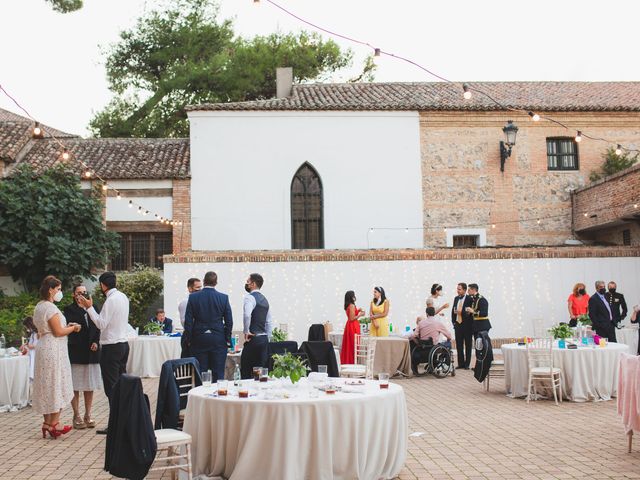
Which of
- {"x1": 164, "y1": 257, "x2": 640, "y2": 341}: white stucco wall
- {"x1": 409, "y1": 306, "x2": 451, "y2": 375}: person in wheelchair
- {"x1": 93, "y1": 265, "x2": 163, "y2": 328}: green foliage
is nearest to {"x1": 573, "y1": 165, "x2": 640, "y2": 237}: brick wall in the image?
{"x1": 164, "y1": 257, "x2": 640, "y2": 341}: white stucco wall

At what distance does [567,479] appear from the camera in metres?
6.45

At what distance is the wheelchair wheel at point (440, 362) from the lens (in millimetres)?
14133

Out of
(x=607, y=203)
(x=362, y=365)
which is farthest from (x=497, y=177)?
(x=362, y=365)

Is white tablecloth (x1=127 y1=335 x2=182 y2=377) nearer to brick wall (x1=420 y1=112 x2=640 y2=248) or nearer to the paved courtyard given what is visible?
the paved courtyard

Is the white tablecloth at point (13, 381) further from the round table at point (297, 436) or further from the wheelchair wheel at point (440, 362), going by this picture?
the wheelchair wheel at point (440, 362)

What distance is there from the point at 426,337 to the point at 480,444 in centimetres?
643

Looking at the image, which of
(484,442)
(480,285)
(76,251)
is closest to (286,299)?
(480,285)

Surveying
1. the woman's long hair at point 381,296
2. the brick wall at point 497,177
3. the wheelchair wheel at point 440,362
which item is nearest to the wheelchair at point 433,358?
the wheelchair wheel at point 440,362

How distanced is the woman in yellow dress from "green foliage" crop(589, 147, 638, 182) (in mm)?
12894

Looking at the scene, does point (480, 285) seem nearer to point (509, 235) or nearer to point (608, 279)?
point (608, 279)

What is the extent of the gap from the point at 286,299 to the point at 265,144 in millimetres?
6837

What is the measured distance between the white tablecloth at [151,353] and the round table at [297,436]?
8177 mm

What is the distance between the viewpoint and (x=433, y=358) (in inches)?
556

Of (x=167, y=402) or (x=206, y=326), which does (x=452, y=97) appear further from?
(x=167, y=402)
